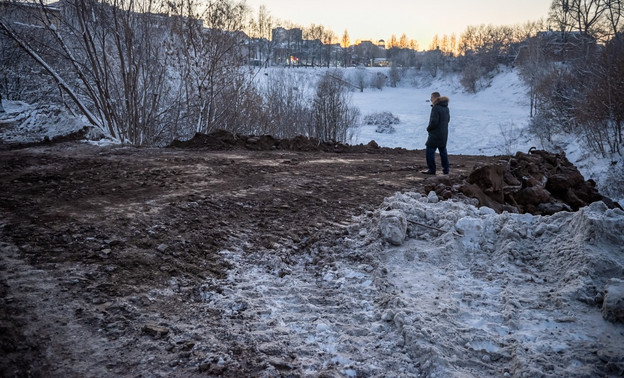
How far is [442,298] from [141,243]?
2.72 meters

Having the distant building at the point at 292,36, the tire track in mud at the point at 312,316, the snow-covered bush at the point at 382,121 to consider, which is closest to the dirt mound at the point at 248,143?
the tire track in mud at the point at 312,316

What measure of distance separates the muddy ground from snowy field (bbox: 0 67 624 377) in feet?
0.76

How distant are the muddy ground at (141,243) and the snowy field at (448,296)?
23 centimetres

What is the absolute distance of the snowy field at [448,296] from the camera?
98.0 inches

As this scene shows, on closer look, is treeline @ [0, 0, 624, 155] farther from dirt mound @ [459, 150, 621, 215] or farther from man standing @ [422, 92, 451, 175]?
dirt mound @ [459, 150, 621, 215]

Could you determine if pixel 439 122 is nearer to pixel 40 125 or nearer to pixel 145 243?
pixel 145 243

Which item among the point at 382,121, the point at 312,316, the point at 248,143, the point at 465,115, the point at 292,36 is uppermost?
the point at 292,36

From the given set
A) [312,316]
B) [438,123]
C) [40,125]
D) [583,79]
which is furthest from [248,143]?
[583,79]

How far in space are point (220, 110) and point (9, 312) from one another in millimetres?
11547

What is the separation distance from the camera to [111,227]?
13.2 feet

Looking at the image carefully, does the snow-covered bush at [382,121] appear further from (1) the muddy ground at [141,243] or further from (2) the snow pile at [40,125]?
(1) the muddy ground at [141,243]

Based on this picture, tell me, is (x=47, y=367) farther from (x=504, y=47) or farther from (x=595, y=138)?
(x=504, y=47)

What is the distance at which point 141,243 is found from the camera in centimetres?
379

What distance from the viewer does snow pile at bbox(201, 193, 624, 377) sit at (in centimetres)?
248
